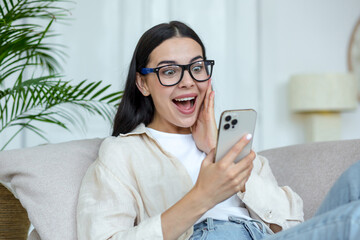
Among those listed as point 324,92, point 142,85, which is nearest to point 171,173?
point 142,85

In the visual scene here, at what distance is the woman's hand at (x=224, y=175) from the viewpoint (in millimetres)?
1074

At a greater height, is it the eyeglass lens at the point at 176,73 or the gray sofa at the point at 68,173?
the eyeglass lens at the point at 176,73

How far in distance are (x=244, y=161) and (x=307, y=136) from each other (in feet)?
9.52

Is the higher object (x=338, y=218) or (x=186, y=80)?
(x=186, y=80)

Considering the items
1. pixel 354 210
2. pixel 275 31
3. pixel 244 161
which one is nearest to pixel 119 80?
pixel 275 31

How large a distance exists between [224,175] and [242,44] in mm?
2800

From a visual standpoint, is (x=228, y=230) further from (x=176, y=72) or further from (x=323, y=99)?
(x=323, y=99)

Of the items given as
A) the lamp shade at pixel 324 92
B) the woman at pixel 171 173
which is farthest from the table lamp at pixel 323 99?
the woman at pixel 171 173

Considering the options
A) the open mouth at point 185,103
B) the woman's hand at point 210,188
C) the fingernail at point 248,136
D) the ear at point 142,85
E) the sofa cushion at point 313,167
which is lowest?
A: the sofa cushion at point 313,167

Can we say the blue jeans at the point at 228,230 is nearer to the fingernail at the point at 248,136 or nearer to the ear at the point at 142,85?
the fingernail at the point at 248,136

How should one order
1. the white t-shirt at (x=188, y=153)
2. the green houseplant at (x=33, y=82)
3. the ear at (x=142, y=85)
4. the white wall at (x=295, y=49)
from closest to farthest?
the white t-shirt at (x=188, y=153)
the ear at (x=142, y=85)
the green houseplant at (x=33, y=82)
the white wall at (x=295, y=49)

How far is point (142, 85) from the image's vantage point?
162cm

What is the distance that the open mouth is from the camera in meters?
1.53

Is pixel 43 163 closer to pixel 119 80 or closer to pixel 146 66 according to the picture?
pixel 146 66
